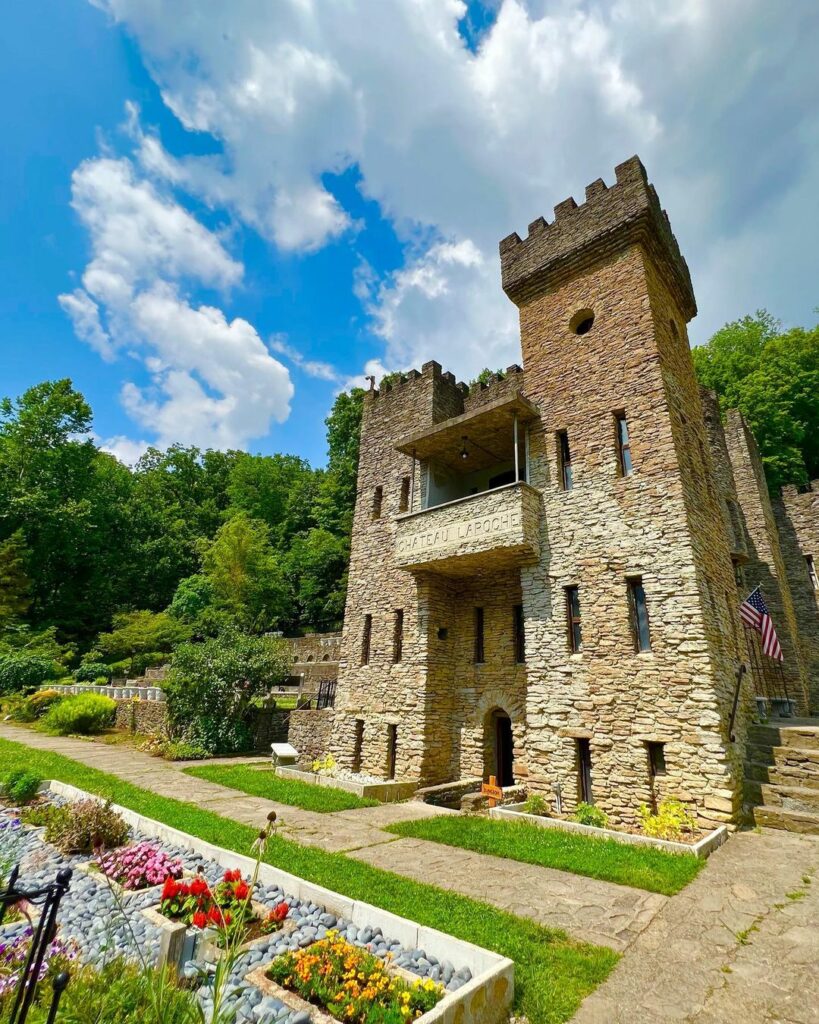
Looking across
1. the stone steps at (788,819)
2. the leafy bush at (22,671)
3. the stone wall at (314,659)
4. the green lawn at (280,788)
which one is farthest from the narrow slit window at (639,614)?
the leafy bush at (22,671)

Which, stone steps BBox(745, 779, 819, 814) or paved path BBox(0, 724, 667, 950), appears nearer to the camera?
paved path BBox(0, 724, 667, 950)

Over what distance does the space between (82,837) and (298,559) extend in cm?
2838

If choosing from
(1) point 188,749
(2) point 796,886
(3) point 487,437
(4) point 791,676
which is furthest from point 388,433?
(4) point 791,676

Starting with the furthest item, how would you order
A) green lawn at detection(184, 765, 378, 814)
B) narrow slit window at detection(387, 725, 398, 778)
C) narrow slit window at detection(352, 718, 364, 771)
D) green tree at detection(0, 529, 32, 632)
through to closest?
1. green tree at detection(0, 529, 32, 632)
2. narrow slit window at detection(352, 718, 364, 771)
3. narrow slit window at detection(387, 725, 398, 778)
4. green lawn at detection(184, 765, 378, 814)

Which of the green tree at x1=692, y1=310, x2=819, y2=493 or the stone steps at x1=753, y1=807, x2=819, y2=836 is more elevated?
the green tree at x1=692, y1=310, x2=819, y2=493

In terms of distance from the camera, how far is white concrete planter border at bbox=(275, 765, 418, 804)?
36.2 ft

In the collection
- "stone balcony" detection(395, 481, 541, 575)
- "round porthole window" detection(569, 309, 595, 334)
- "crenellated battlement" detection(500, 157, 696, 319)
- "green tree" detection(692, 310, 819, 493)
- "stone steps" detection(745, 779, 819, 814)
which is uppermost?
"green tree" detection(692, 310, 819, 493)

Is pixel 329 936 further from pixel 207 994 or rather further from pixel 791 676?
pixel 791 676

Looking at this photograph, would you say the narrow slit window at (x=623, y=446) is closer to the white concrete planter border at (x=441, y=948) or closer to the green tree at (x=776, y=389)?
the white concrete planter border at (x=441, y=948)

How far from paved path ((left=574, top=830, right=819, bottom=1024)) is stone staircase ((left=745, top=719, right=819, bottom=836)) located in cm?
218

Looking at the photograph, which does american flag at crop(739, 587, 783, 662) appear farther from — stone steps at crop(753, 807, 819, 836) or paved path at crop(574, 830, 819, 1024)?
paved path at crop(574, 830, 819, 1024)

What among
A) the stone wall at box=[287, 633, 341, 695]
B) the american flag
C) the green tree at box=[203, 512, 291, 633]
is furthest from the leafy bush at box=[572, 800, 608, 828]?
the green tree at box=[203, 512, 291, 633]

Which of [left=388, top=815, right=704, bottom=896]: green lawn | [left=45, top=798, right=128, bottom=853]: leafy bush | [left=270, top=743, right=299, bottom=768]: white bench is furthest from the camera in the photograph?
[left=270, top=743, right=299, bottom=768]: white bench

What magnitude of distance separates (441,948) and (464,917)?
114 cm
